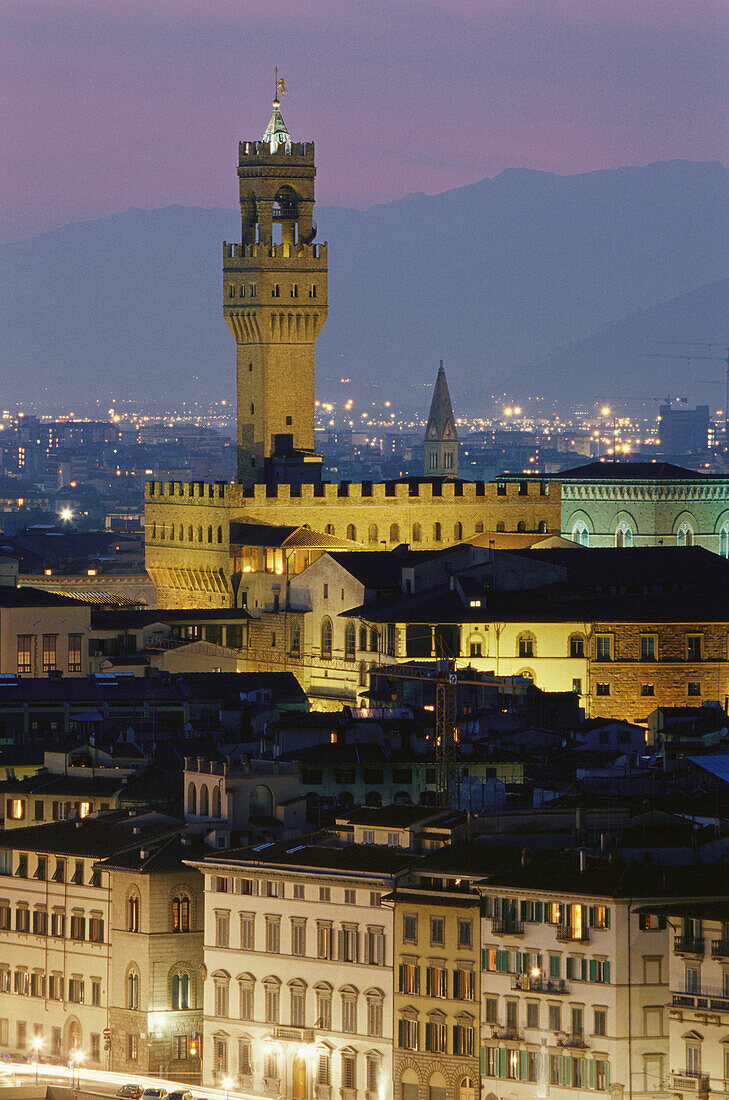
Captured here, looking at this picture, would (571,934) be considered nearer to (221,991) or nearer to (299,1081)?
(299,1081)

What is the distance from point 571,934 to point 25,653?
42.0 meters

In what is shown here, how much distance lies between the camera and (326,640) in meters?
91.9

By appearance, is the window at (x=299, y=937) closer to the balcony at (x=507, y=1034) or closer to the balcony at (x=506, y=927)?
the balcony at (x=506, y=927)

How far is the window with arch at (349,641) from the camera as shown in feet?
294

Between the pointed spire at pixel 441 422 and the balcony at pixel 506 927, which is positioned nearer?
the balcony at pixel 506 927

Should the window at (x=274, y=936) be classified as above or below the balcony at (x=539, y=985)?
above

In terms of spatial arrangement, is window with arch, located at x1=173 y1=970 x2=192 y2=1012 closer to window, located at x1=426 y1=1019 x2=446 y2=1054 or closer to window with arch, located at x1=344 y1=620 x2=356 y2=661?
window, located at x1=426 y1=1019 x2=446 y2=1054

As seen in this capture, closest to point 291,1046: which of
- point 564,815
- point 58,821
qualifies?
point 564,815

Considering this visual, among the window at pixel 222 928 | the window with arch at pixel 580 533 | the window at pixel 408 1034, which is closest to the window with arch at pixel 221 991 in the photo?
the window at pixel 222 928

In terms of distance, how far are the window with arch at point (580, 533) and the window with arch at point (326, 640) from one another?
28.7 meters

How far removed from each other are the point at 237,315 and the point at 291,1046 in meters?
61.3

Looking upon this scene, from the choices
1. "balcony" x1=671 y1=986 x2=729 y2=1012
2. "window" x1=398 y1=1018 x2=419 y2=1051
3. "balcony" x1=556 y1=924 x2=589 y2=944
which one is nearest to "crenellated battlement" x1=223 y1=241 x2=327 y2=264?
"window" x1=398 y1=1018 x2=419 y2=1051

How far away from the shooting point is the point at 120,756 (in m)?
69.9

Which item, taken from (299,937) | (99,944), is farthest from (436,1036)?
(99,944)
